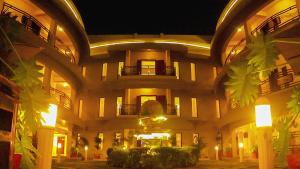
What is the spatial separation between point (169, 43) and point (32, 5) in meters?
11.3

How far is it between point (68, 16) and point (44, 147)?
49.8ft

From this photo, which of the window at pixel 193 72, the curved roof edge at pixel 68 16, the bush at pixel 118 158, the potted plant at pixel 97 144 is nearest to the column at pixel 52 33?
the curved roof edge at pixel 68 16

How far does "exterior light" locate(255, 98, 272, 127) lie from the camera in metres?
3.55

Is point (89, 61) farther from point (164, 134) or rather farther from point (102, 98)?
point (164, 134)

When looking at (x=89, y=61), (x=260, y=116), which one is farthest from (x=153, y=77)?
(x=260, y=116)

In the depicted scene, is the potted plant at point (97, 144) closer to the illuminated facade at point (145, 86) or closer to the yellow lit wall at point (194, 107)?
the illuminated facade at point (145, 86)

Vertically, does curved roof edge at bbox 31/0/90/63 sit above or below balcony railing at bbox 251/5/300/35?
A: above

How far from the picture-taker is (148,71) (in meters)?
23.8

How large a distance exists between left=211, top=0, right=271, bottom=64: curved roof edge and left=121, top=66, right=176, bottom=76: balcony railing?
12.8 feet

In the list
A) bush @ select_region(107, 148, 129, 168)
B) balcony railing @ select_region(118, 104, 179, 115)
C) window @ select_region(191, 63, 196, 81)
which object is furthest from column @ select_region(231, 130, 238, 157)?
bush @ select_region(107, 148, 129, 168)

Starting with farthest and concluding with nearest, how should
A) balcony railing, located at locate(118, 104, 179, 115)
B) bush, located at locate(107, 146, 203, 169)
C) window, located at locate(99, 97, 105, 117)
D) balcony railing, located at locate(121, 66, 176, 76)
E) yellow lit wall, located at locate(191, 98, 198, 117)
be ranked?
yellow lit wall, located at locate(191, 98, 198, 117), window, located at locate(99, 97, 105, 117), balcony railing, located at locate(121, 66, 176, 76), balcony railing, located at locate(118, 104, 179, 115), bush, located at locate(107, 146, 203, 169)

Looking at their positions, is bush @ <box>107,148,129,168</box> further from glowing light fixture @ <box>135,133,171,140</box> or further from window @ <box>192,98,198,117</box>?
window @ <box>192,98,198,117</box>

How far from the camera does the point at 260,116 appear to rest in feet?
11.8

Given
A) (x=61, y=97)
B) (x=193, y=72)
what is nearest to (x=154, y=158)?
(x=61, y=97)
